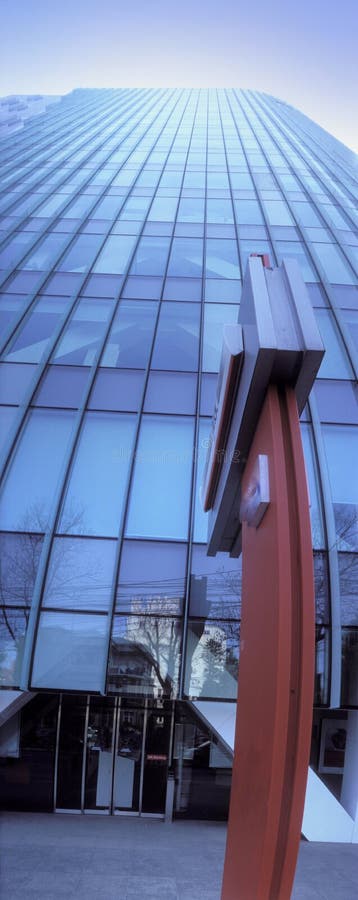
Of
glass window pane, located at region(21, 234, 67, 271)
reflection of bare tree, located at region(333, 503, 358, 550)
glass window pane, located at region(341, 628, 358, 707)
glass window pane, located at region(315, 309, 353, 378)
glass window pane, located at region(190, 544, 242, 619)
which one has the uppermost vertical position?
glass window pane, located at region(21, 234, 67, 271)

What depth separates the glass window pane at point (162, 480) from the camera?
11633 mm

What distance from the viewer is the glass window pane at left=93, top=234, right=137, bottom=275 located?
1838 cm

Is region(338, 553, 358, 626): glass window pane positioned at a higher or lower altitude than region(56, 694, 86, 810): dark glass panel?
higher

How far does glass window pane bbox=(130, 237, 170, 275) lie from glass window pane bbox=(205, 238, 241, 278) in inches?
A: 47.1

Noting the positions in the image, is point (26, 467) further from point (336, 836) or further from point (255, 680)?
point (255, 680)

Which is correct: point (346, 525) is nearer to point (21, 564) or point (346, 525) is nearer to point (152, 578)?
point (152, 578)

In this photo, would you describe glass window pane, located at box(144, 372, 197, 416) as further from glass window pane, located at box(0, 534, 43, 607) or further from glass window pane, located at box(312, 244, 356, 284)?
glass window pane, located at box(312, 244, 356, 284)

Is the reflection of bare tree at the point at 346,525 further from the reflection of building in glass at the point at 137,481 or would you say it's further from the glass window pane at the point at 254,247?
the glass window pane at the point at 254,247

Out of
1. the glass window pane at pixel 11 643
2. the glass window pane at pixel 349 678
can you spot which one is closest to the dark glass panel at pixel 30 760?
the glass window pane at pixel 11 643

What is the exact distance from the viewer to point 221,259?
19016 millimetres

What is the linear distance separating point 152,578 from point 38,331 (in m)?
6.99

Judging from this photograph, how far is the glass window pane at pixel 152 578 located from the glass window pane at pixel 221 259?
30.1 feet

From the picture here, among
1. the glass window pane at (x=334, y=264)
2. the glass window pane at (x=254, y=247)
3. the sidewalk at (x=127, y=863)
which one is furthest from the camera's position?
the glass window pane at (x=254, y=247)

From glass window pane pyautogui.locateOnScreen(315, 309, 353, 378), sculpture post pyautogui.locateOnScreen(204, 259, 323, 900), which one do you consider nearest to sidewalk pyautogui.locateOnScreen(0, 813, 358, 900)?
sculpture post pyautogui.locateOnScreen(204, 259, 323, 900)
